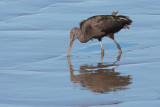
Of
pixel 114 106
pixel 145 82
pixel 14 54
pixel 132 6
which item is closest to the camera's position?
pixel 114 106

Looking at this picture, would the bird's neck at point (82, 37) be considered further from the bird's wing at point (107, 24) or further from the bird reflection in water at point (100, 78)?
the bird reflection in water at point (100, 78)

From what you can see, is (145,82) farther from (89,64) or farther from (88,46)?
(88,46)

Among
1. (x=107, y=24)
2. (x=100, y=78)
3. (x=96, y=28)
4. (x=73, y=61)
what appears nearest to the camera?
(x=100, y=78)

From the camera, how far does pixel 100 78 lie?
30.9ft

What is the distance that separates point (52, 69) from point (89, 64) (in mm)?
976

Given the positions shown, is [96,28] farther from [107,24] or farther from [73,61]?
[73,61]

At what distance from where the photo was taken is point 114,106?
7.50 metres

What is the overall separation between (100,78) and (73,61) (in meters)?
1.89

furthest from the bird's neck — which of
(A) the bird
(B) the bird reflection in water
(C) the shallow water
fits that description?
(B) the bird reflection in water

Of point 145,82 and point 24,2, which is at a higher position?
point 24,2

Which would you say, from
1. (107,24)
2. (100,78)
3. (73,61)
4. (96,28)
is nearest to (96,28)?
(96,28)

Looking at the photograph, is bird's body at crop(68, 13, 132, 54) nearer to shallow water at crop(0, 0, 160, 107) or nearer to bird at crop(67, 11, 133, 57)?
bird at crop(67, 11, 133, 57)

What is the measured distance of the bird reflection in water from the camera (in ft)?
28.3

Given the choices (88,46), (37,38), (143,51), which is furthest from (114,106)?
(37,38)
